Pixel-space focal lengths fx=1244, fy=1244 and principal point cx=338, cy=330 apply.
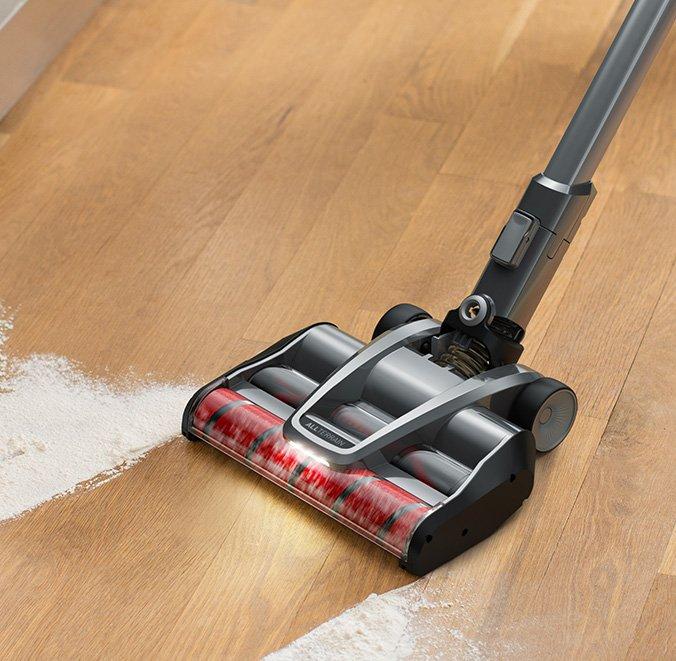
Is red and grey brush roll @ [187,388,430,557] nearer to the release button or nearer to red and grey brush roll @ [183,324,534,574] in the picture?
red and grey brush roll @ [183,324,534,574]

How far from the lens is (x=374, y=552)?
1.32 m

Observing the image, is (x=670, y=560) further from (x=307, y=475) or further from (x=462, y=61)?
(x=462, y=61)

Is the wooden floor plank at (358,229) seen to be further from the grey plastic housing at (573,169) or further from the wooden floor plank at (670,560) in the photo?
the wooden floor plank at (670,560)

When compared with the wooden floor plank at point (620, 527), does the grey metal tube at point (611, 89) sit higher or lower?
higher

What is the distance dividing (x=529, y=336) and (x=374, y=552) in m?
0.45

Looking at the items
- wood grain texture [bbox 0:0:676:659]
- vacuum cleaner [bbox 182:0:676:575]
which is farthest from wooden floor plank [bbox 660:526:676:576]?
vacuum cleaner [bbox 182:0:676:575]

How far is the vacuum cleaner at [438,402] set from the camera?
127 cm

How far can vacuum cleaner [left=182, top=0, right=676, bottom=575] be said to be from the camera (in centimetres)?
127

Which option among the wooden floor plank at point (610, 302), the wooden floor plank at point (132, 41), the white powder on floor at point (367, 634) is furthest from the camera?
the wooden floor plank at point (132, 41)

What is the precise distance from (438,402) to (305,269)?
1.67 ft

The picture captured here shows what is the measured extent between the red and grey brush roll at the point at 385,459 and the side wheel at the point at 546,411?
0.06 m

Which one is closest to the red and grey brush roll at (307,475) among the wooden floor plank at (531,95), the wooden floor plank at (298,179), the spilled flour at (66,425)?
the spilled flour at (66,425)

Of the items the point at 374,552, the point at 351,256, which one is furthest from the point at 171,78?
the point at 374,552

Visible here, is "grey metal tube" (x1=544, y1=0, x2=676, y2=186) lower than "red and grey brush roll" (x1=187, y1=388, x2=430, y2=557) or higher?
higher
